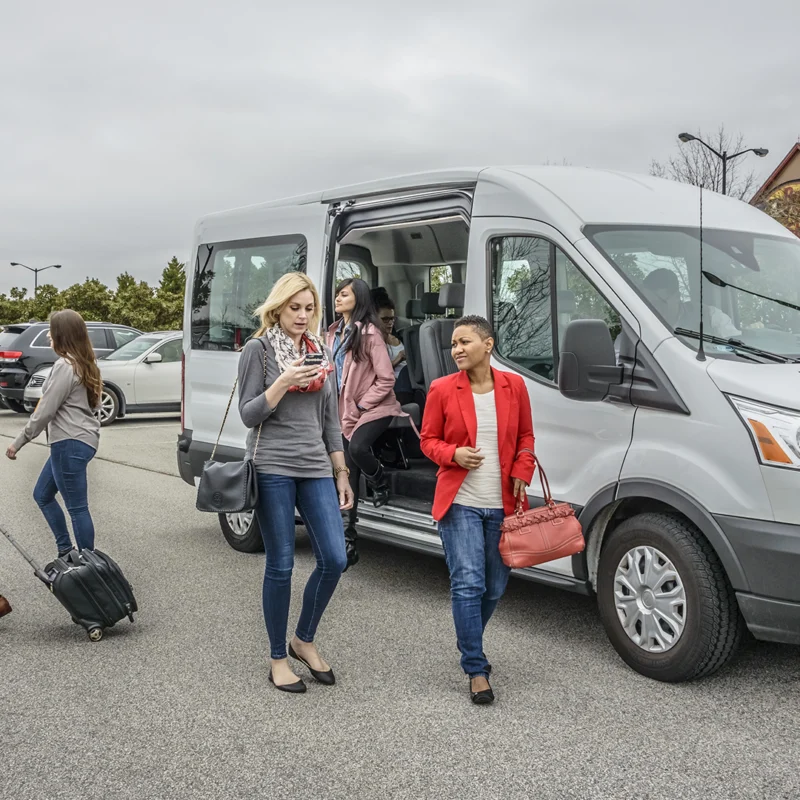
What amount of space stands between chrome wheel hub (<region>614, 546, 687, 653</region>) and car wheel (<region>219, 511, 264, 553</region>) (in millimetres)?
3274

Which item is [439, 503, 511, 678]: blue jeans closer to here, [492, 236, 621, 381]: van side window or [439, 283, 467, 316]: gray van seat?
[492, 236, 621, 381]: van side window

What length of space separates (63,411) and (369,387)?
1883mm

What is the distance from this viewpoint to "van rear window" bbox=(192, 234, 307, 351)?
726cm

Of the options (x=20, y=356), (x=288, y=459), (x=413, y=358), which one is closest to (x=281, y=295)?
(x=288, y=459)

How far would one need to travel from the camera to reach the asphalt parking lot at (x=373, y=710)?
3.60 m

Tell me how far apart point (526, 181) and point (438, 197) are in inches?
30.2

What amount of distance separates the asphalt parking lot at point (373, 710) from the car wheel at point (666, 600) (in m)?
0.14

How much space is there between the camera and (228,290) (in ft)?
25.4

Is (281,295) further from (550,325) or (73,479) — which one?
(73,479)

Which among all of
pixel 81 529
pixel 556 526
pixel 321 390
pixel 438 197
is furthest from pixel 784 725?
pixel 81 529

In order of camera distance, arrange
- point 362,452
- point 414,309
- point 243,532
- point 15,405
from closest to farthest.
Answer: point 362,452
point 243,532
point 414,309
point 15,405

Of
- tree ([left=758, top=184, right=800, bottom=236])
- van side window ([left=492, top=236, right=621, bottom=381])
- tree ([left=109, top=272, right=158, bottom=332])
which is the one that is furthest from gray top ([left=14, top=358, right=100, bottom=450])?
tree ([left=109, top=272, right=158, bottom=332])

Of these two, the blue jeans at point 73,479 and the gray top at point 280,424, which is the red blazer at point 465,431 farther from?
the blue jeans at point 73,479

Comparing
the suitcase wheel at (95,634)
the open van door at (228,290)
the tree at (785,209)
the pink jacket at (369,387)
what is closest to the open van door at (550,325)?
the pink jacket at (369,387)
